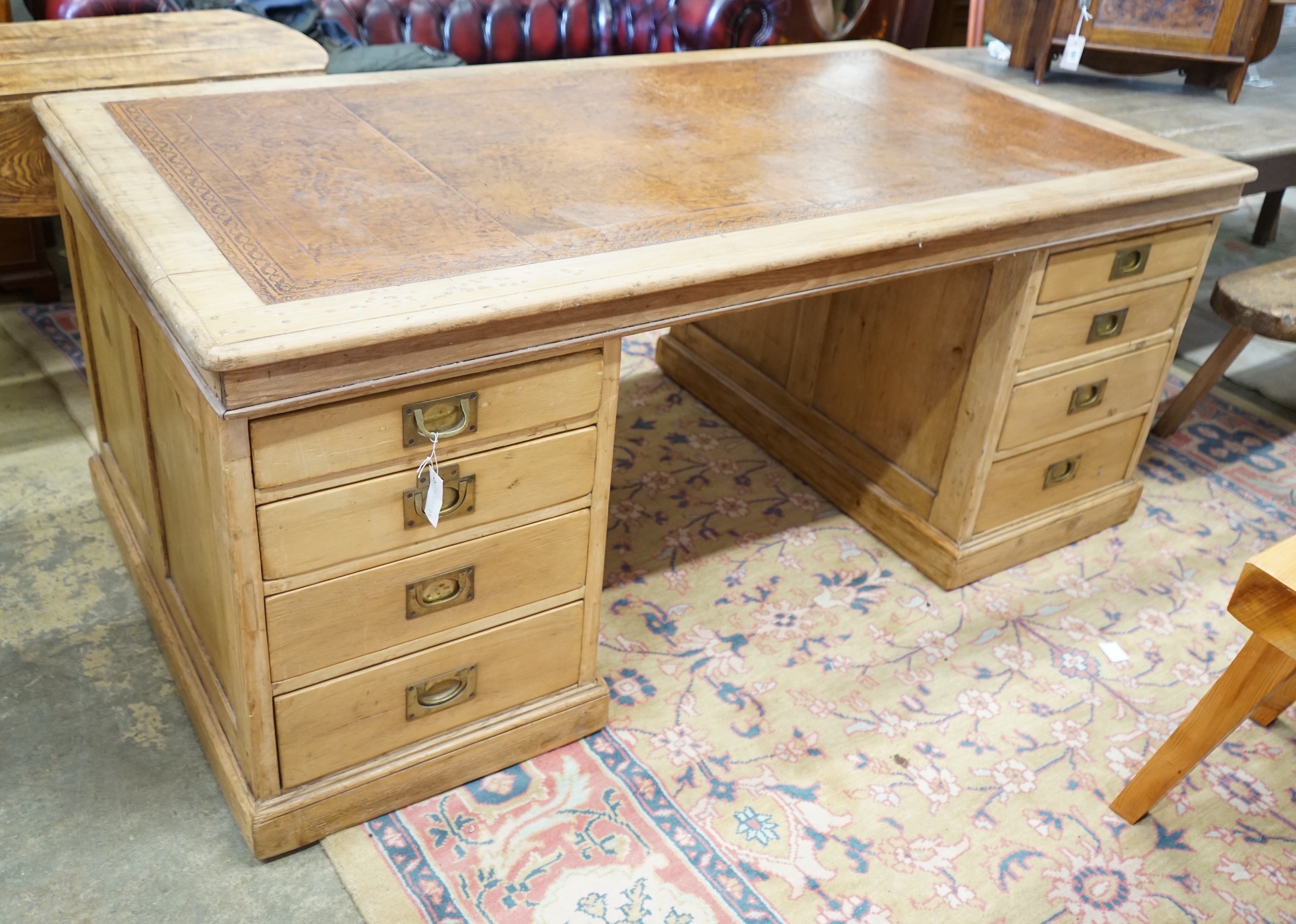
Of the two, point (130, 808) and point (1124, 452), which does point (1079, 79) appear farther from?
point (130, 808)

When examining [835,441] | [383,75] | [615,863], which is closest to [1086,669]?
[835,441]

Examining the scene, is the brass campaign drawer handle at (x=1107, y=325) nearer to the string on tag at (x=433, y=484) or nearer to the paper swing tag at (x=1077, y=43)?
the paper swing tag at (x=1077, y=43)

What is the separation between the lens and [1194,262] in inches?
83.8

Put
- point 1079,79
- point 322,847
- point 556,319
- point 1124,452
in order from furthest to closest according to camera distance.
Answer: point 1079,79 < point 1124,452 < point 322,847 < point 556,319

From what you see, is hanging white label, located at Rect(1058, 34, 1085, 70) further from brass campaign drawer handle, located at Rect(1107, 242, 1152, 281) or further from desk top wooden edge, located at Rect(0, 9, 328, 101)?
desk top wooden edge, located at Rect(0, 9, 328, 101)

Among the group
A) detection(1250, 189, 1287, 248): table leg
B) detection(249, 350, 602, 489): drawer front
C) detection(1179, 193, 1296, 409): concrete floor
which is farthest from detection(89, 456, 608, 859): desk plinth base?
detection(1250, 189, 1287, 248): table leg

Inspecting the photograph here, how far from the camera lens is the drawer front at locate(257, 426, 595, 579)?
4.36ft

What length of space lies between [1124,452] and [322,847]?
1789 mm

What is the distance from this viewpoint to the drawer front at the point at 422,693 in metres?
1.50

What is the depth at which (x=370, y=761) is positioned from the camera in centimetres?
160

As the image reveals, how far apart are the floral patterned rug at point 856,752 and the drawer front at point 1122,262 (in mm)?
635

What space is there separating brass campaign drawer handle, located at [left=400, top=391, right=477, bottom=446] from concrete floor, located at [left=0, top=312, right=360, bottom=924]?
2.18 ft

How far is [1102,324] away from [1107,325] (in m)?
0.02

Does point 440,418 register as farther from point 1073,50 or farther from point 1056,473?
point 1073,50
